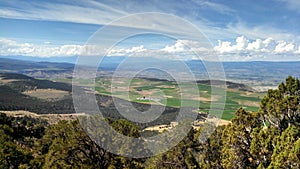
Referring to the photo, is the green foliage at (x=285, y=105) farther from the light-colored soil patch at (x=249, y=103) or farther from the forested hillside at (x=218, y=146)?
the light-colored soil patch at (x=249, y=103)

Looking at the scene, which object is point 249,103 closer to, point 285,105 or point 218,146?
point 218,146

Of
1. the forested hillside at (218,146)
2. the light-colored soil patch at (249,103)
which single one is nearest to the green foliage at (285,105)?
the forested hillside at (218,146)

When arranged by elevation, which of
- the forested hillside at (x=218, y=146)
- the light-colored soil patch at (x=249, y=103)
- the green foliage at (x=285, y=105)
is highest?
the green foliage at (x=285, y=105)

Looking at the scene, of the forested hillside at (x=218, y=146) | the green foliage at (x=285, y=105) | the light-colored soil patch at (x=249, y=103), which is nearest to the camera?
the forested hillside at (x=218, y=146)

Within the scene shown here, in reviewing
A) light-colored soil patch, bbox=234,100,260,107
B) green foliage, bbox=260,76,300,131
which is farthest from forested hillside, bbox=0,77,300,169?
light-colored soil patch, bbox=234,100,260,107

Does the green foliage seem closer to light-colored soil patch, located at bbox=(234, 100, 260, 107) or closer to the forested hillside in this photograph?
the forested hillside

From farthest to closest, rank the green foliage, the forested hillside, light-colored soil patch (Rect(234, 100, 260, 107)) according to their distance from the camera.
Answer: light-colored soil patch (Rect(234, 100, 260, 107)), the green foliage, the forested hillside

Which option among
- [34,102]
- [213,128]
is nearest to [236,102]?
[34,102]

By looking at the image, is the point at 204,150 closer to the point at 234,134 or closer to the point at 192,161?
the point at 192,161
